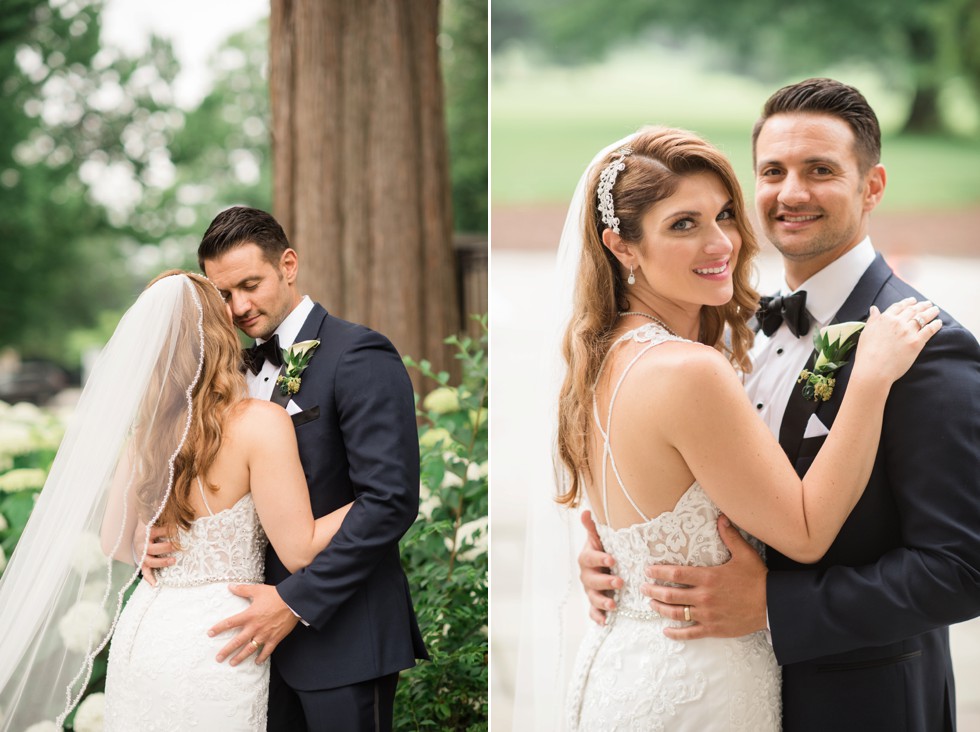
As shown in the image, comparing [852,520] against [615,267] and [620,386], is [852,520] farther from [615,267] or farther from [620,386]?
[615,267]

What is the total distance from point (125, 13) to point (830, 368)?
19554 millimetres

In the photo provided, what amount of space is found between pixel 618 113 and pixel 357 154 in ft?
71.7

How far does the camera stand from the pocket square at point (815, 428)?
261 centimetres

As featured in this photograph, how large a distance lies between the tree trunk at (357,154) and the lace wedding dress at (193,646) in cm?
238

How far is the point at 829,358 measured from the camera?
8.68 ft

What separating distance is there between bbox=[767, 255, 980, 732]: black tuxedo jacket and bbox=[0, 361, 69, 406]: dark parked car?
735 inches

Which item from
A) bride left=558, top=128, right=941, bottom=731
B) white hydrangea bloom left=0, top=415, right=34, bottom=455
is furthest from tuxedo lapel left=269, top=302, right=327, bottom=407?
white hydrangea bloom left=0, top=415, right=34, bottom=455

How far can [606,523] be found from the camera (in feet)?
8.96

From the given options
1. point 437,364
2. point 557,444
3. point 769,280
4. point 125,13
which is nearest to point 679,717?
point 557,444

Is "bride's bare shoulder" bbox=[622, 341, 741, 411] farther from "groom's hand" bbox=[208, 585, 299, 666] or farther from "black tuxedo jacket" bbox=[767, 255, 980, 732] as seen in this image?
"groom's hand" bbox=[208, 585, 299, 666]

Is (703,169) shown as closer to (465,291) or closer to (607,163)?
(607,163)

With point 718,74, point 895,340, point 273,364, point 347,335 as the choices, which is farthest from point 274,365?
point 718,74

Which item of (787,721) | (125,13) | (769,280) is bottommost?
(787,721)

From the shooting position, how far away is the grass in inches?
920
